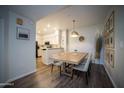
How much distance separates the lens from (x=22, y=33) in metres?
2.52

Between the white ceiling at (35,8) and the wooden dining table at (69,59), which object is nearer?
the white ceiling at (35,8)

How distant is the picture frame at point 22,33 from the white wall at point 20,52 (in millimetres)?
100

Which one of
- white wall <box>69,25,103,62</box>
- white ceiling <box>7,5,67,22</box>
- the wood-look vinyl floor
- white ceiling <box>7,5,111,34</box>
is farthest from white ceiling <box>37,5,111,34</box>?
the wood-look vinyl floor

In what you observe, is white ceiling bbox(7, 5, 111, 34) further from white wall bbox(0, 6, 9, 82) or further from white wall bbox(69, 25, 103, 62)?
white wall bbox(69, 25, 103, 62)

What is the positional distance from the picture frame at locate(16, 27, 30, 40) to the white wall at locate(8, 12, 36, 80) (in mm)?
100

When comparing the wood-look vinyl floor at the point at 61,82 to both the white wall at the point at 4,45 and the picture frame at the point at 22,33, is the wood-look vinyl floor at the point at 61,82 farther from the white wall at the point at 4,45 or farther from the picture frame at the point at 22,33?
the picture frame at the point at 22,33

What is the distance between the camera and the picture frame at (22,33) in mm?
2389

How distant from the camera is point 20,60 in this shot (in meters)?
2.49

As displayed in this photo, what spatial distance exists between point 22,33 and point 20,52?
0.65 m

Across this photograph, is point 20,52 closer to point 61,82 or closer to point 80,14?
point 61,82

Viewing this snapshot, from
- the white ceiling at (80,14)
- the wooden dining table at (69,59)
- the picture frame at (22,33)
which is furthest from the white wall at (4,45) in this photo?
the white ceiling at (80,14)

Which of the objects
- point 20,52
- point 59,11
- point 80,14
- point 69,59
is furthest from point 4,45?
point 80,14

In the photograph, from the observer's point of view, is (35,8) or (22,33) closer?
(35,8)
